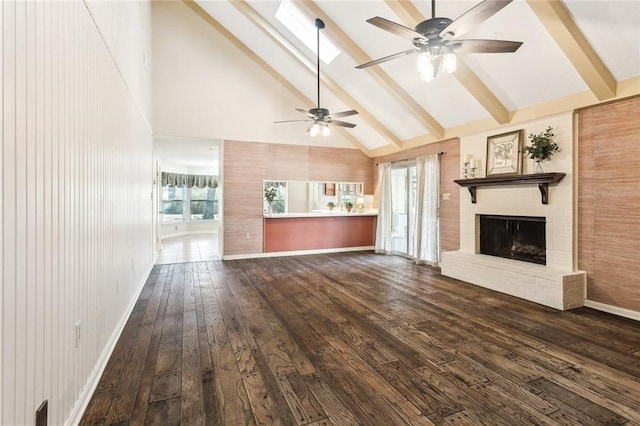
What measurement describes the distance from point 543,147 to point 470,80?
131 cm

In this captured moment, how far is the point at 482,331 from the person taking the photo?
295 centimetres

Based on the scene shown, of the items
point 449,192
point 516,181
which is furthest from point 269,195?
point 516,181

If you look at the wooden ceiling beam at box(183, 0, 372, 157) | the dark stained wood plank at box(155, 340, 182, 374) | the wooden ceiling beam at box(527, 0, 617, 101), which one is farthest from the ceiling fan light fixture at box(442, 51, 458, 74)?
the wooden ceiling beam at box(183, 0, 372, 157)

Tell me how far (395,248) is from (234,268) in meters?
3.77

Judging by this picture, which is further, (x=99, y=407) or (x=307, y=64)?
(x=307, y=64)

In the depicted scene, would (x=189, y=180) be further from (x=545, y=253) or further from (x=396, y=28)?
(x=545, y=253)

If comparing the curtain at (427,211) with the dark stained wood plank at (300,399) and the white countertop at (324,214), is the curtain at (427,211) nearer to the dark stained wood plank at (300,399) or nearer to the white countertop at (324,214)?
the white countertop at (324,214)

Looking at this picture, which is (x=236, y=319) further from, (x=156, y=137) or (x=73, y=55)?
(x=156, y=137)

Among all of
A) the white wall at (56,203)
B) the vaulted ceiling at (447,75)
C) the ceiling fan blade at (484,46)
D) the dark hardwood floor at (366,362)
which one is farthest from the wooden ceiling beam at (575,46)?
the white wall at (56,203)

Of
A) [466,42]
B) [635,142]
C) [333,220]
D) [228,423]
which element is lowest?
[228,423]

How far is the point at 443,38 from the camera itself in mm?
2572

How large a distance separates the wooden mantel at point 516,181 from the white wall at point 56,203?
15.9ft

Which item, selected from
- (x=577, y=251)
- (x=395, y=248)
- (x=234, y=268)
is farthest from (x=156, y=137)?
(x=577, y=251)

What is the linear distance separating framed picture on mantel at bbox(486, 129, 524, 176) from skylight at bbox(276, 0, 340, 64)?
301 centimetres
